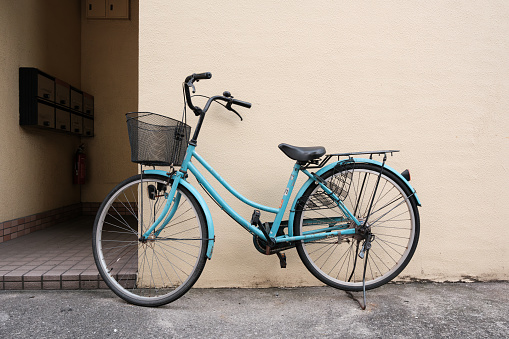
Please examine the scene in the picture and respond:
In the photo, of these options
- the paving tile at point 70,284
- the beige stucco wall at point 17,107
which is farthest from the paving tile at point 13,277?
the beige stucco wall at point 17,107

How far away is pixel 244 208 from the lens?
8.95ft

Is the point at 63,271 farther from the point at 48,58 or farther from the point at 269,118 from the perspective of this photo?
the point at 48,58

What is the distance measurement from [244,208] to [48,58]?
145 inches

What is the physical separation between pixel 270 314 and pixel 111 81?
181 inches

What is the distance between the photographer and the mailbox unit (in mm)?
4027

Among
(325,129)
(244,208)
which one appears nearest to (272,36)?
(325,129)

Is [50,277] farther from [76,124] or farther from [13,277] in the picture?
[76,124]

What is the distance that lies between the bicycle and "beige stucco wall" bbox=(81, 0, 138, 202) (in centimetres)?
301

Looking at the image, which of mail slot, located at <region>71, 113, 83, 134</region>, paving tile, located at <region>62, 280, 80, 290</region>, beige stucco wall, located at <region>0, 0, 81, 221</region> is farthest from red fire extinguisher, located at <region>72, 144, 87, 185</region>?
paving tile, located at <region>62, 280, 80, 290</region>

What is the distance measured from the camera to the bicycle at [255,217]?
2.27 m

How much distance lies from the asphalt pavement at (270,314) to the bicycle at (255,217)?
0.52ft

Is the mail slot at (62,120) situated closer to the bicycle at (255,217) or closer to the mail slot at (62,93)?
the mail slot at (62,93)

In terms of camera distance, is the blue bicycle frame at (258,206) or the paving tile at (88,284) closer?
the blue bicycle frame at (258,206)

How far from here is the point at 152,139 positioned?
215cm
